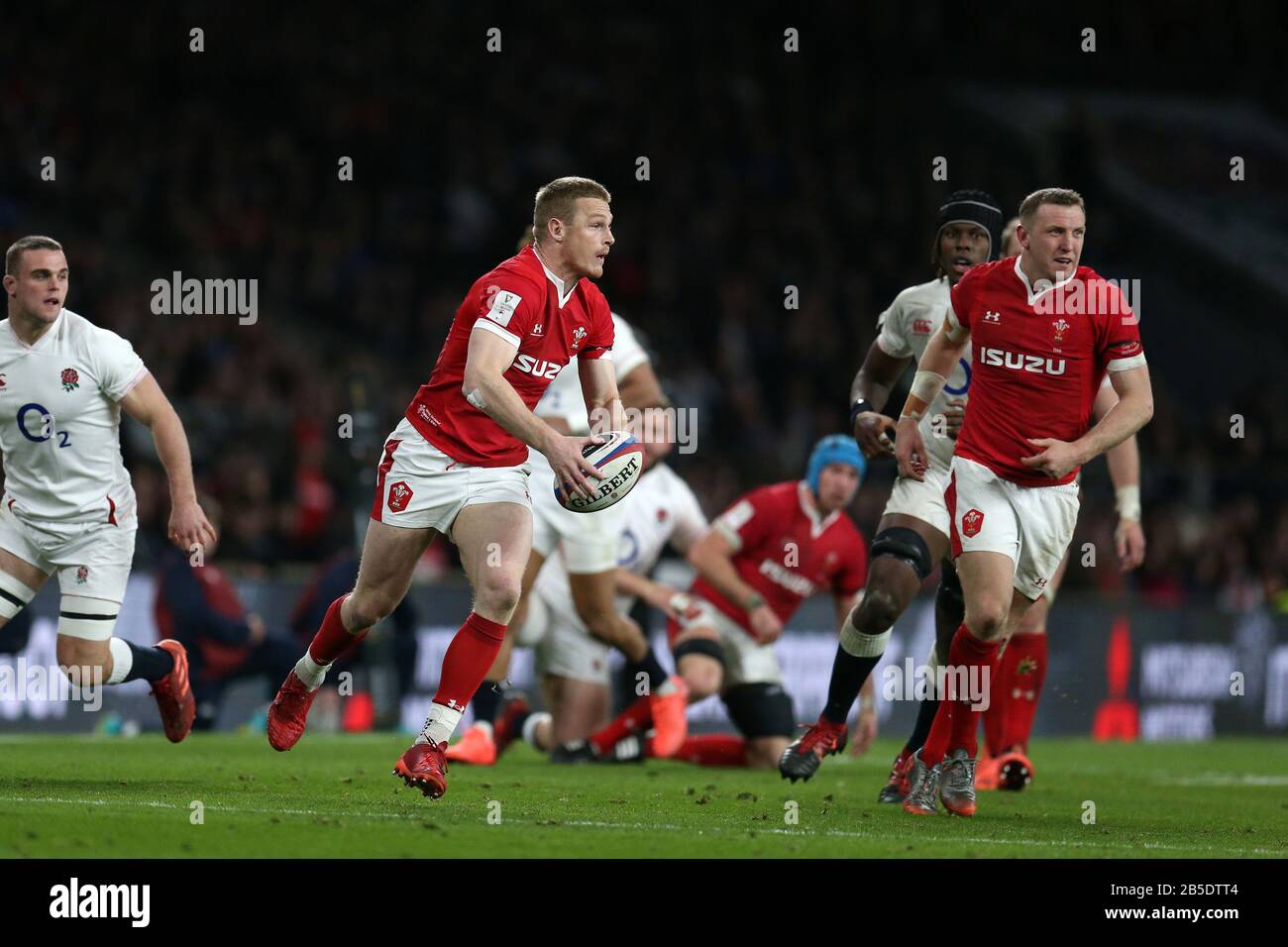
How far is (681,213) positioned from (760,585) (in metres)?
13.0

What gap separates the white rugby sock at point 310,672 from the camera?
7.88m

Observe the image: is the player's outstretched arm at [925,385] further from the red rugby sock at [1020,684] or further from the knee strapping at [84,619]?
the knee strapping at [84,619]

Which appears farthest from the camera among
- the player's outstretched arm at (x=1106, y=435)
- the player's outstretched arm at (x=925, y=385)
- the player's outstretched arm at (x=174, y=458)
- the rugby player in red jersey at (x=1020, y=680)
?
the rugby player in red jersey at (x=1020, y=680)

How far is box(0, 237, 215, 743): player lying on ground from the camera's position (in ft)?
26.3

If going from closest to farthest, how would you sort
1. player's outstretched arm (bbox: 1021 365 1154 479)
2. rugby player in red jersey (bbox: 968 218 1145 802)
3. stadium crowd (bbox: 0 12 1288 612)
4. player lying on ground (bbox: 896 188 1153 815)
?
player's outstretched arm (bbox: 1021 365 1154 479) → player lying on ground (bbox: 896 188 1153 815) → rugby player in red jersey (bbox: 968 218 1145 802) → stadium crowd (bbox: 0 12 1288 612)

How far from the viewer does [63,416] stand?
8117 millimetres

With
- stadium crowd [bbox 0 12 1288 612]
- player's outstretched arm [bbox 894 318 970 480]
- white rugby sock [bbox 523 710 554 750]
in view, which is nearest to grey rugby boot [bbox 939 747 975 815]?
player's outstretched arm [bbox 894 318 970 480]

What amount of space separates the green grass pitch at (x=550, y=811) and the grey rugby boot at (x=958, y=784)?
0.44ft

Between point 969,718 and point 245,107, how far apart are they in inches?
626

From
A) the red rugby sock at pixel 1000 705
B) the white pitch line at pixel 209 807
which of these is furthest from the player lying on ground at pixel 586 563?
the white pitch line at pixel 209 807

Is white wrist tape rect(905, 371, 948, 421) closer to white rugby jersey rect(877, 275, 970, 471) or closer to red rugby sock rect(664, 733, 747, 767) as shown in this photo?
white rugby jersey rect(877, 275, 970, 471)

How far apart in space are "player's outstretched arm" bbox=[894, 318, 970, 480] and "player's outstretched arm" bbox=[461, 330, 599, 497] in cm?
188

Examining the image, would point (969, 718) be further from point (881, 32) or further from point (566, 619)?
point (881, 32)

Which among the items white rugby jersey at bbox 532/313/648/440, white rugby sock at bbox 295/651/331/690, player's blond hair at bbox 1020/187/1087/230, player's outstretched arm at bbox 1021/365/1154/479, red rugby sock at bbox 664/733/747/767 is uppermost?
player's blond hair at bbox 1020/187/1087/230
